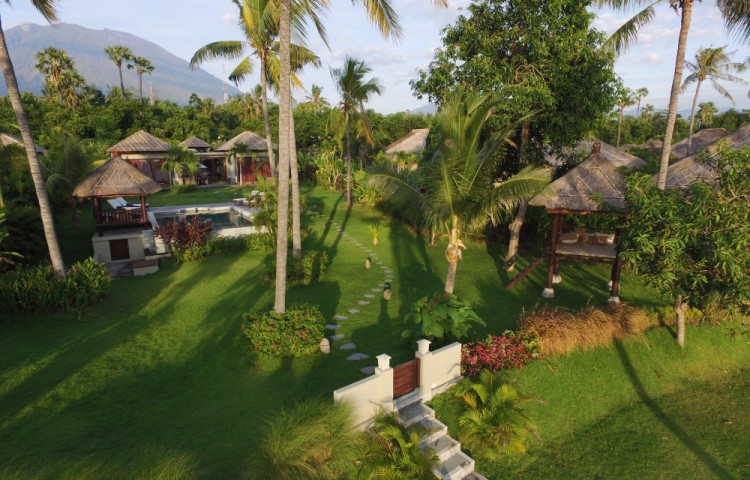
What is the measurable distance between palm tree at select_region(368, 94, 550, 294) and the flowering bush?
8.53 feet

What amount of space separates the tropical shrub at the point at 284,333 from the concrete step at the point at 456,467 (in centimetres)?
352

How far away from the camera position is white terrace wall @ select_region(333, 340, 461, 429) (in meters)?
6.23

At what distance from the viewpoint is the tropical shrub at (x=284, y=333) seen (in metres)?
8.52

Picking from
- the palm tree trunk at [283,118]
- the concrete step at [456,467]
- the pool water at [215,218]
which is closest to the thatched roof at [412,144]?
the pool water at [215,218]

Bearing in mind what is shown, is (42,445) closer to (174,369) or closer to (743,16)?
(174,369)

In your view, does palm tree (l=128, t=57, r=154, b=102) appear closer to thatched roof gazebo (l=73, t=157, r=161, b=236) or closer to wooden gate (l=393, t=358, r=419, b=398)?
thatched roof gazebo (l=73, t=157, r=161, b=236)

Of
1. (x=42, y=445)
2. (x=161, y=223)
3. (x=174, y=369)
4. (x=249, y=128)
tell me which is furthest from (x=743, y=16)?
(x=249, y=128)

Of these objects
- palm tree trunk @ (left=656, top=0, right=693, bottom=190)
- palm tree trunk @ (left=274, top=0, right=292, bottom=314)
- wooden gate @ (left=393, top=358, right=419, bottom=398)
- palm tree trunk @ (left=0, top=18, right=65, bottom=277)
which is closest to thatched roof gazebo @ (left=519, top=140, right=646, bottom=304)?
palm tree trunk @ (left=656, top=0, right=693, bottom=190)

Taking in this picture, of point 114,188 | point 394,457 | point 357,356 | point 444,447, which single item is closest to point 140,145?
point 114,188

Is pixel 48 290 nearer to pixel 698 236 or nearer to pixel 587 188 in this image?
pixel 587 188

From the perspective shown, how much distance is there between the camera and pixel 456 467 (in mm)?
6211

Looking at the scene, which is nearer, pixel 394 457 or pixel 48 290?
pixel 394 457

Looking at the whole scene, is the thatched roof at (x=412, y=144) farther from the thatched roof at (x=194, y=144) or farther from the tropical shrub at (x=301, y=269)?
the tropical shrub at (x=301, y=269)

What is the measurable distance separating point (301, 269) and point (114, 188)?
7.42 meters
